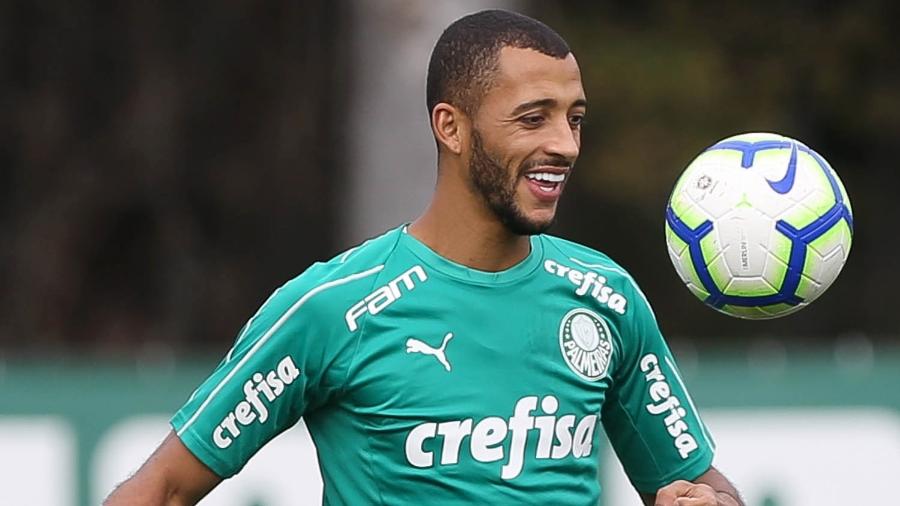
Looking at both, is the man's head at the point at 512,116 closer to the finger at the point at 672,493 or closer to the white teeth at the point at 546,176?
the white teeth at the point at 546,176

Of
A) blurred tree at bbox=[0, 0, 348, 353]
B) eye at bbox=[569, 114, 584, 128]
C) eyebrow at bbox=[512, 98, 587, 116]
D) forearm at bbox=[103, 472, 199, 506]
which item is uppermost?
eyebrow at bbox=[512, 98, 587, 116]

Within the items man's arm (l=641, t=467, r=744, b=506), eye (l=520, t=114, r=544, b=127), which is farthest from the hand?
eye (l=520, t=114, r=544, b=127)

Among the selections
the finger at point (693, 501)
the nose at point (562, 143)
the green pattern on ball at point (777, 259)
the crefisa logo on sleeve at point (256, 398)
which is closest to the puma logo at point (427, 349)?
the crefisa logo on sleeve at point (256, 398)

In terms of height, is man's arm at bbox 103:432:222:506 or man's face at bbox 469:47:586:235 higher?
man's face at bbox 469:47:586:235

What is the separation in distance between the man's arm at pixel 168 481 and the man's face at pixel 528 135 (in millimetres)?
996

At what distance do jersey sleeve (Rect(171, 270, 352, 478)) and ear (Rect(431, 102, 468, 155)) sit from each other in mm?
516

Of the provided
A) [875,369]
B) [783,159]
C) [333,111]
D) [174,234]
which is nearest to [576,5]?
[333,111]

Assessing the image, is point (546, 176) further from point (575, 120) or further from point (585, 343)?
point (585, 343)

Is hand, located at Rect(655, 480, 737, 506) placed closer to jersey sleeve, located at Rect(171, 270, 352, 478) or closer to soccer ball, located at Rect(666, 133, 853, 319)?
soccer ball, located at Rect(666, 133, 853, 319)

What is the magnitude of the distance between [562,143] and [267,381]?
0.95 meters

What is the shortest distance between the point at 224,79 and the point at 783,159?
11.1 metres

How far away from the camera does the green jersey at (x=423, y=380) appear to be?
467 centimetres

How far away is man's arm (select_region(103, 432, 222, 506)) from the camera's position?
4.67 meters

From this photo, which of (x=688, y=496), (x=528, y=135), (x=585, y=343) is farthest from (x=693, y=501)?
(x=528, y=135)
